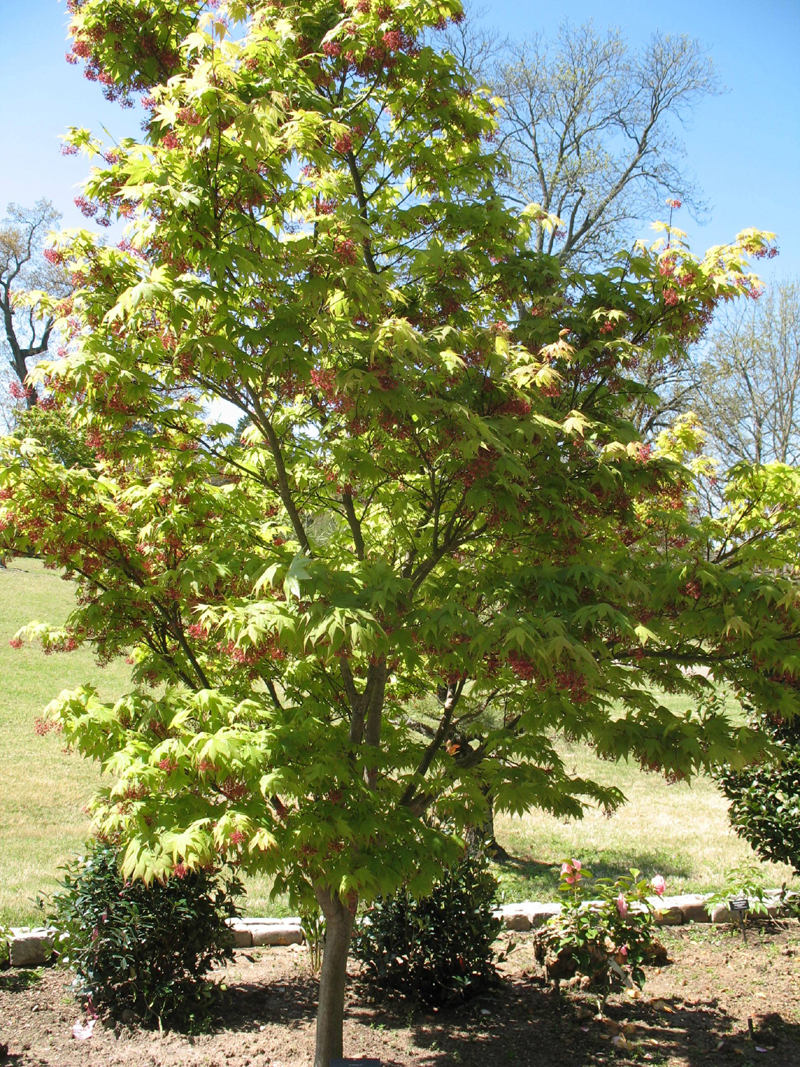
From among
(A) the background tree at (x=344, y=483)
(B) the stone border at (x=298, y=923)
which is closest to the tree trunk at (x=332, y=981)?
(A) the background tree at (x=344, y=483)

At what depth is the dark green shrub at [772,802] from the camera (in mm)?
6773

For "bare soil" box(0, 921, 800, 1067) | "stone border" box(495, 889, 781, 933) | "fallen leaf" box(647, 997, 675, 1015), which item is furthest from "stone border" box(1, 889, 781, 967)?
"fallen leaf" box(647, 997, 675, 1015)

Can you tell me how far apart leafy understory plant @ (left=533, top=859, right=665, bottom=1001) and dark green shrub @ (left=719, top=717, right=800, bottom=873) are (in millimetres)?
1616

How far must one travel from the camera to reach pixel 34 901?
6.80m

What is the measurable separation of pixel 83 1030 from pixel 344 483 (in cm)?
382

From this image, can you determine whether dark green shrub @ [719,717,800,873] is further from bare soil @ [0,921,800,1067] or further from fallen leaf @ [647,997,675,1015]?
fallen leaf @ [647,997,675,1015]

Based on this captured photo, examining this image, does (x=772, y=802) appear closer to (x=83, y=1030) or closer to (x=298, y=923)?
(x=298, y=923)

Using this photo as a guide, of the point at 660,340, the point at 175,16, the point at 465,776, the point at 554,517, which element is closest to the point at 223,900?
the point at 465,776

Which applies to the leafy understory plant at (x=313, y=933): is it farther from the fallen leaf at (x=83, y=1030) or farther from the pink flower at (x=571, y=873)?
the pink flower at (x=571, y=873)

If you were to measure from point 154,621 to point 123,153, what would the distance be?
2.54 m

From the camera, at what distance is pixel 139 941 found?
5.05m

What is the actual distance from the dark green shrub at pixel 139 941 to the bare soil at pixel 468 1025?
0.16 meters

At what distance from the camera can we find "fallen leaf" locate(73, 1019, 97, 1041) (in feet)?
16.0

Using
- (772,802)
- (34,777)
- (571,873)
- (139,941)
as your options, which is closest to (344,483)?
(139,941)
